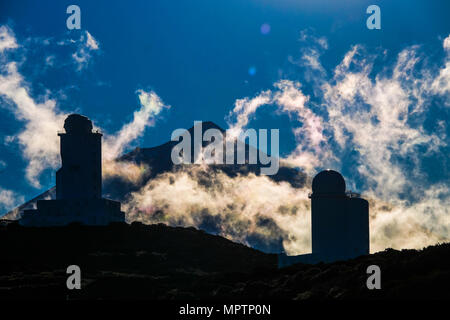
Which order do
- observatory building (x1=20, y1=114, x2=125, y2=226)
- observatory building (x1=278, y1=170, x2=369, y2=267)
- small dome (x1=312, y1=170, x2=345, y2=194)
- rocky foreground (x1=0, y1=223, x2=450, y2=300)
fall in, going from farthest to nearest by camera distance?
observatory building (x1=20, y1=114, x2=125, y2=226) < small dome (x1=312, y1=170, x2=345, y2=194) < observatory building (x1=278, y1=170, x2=369, y2=267) < rocky foreground (x1=0, y1=223, x2=450, y2=300)

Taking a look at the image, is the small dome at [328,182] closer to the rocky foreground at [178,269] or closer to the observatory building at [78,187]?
the rocky foreground at [178,269]

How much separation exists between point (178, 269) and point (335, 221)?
18040 millimetres

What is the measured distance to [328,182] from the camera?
7306 cm

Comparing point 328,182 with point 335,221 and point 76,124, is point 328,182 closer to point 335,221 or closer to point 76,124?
point 335,221

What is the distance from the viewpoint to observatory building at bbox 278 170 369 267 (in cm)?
7162

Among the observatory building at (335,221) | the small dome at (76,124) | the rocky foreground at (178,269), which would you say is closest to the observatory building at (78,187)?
the small dome at (76,124)

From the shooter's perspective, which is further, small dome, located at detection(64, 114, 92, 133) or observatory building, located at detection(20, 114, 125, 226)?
small dome, located at detection(64, 114, 92, 133)

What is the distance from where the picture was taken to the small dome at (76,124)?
83.2 meters

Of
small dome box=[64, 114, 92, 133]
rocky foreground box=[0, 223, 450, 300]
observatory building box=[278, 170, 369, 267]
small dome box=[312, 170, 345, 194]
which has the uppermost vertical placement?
small dome box=[64, 114, 92, 133]

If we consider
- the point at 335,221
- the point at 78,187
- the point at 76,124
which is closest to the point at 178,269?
the point at 335,221

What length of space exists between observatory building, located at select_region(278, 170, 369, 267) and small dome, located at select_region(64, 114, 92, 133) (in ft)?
97.7

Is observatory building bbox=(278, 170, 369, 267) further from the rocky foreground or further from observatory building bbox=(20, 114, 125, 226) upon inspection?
observatory building bbox=(20, 114, 125, 226)

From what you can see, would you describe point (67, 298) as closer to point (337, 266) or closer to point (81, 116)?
point (337, 266)

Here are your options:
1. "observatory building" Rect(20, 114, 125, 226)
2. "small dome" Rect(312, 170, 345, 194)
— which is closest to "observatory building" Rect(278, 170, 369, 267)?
"small dome" Rect(312, 170, 345, 194)
